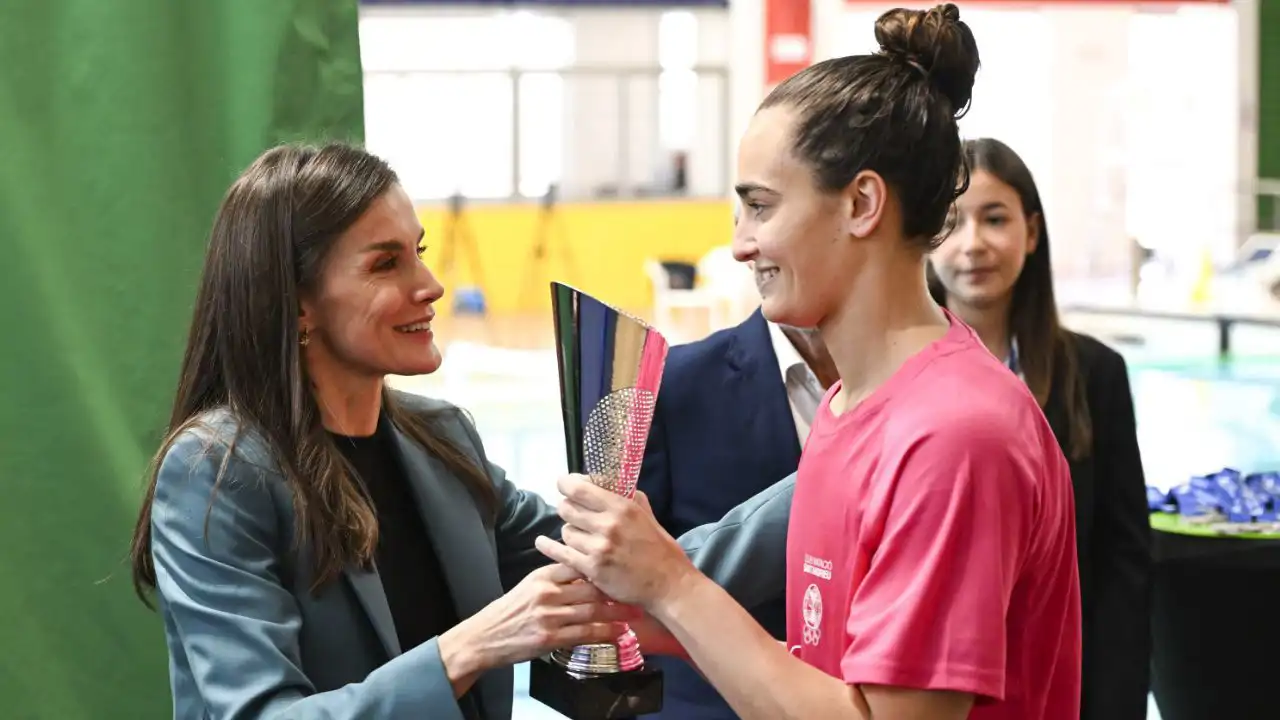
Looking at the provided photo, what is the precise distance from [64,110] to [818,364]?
4.04ft

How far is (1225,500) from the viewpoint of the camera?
332 centimetres

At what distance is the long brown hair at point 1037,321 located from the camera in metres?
2.63

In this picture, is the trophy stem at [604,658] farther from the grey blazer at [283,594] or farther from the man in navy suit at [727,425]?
the man in navy suit at [727,425]

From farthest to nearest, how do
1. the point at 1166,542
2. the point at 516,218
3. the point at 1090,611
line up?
the point at 516,218
the point at 1166,542
the point at 1090,611

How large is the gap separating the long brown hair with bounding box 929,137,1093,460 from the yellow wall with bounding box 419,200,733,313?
12.5 m

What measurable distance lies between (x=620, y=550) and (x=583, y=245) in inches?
565

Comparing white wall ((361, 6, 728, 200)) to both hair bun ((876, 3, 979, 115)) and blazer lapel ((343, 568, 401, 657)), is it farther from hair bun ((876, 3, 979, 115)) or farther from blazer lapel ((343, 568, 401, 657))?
hair bun ((876, 3, 979, 115))

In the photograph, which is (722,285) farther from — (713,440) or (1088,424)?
(713,440)

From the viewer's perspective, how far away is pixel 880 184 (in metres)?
1.40

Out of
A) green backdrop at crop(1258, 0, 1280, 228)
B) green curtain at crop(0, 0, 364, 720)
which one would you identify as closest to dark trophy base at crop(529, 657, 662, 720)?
green curtain at crop(0, 0, 364, 720)

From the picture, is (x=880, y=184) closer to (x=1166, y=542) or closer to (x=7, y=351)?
(x=7, y=351)

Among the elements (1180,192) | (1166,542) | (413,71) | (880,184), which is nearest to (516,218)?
(413,71)

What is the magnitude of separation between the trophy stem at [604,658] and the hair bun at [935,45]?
0.66 meters

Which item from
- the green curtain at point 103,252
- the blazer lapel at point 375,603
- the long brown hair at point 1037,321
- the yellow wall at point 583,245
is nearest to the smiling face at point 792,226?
the blazer lapel at point 375,603
